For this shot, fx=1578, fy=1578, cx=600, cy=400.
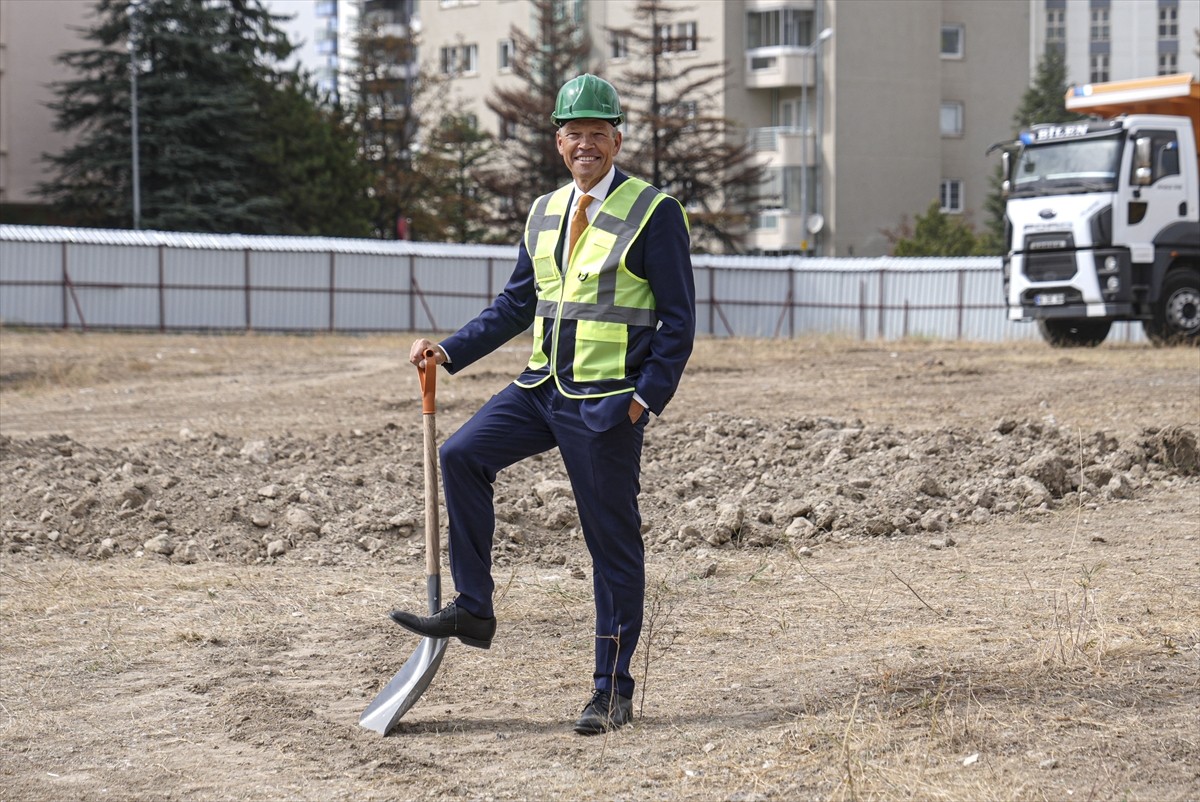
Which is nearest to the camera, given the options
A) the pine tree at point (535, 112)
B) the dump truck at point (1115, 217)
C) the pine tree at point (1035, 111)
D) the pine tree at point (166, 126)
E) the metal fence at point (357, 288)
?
the dump truck at point (1115, 217)

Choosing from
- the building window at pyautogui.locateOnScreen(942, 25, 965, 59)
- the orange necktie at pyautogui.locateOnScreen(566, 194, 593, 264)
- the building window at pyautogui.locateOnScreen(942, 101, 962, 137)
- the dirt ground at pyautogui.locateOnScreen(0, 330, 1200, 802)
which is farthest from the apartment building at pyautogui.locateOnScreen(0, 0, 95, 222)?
the orange necktie at pyautogui.locateOnScreen(566, 194, 593, 264)

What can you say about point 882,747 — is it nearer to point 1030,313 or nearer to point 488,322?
point 488,322

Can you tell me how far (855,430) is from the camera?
35.4ft

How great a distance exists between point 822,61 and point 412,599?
46.4 metres

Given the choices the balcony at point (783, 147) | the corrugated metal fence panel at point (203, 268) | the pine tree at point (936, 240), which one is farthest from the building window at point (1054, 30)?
the corrugated metal fence panel at point (203, 268)

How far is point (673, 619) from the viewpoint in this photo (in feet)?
22.3

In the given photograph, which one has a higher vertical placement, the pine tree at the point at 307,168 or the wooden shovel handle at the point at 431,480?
the pine tree at the point at 307,168

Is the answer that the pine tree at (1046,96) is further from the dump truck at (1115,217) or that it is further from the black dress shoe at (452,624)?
the black dress shoe at (452,624)

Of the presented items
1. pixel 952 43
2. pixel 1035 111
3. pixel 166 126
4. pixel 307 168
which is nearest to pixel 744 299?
pixel 952 43

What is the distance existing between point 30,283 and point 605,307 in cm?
3206

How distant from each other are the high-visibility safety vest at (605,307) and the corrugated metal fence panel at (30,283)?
31865mm

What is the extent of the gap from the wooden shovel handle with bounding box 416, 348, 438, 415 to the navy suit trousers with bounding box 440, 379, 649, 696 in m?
0.26

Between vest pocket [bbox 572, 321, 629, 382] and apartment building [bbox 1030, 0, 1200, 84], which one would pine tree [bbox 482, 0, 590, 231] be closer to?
apartment building [bbox 1030, 0, 1200, 84]

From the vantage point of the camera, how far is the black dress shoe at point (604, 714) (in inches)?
196
